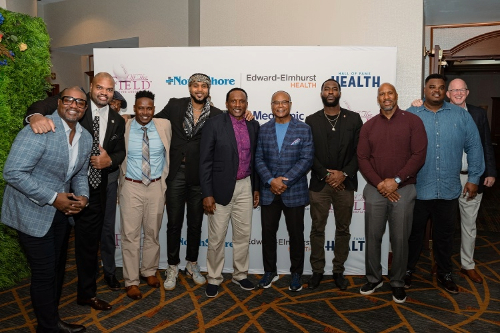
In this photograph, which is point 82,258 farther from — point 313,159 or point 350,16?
point 350,16

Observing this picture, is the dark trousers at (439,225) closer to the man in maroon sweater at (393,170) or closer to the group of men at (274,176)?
the group of men at (274,176)

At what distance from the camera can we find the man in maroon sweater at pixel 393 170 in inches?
132

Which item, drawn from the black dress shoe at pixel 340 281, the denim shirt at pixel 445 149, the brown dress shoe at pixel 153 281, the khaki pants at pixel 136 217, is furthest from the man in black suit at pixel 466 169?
the brown dress shoe at pixel 153 281

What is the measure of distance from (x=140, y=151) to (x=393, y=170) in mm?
2099

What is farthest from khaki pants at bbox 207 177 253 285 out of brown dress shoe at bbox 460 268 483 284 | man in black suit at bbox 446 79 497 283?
brown dress shoe at bbox 460 268 483 284

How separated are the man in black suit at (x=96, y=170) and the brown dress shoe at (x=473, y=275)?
130 inches

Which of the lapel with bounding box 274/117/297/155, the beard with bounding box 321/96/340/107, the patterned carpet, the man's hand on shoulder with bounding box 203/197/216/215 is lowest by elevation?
the patterned carpet

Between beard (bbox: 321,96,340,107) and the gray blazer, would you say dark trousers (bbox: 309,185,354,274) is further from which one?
the gray blazer

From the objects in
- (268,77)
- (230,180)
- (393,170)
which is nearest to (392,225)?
(393,170)

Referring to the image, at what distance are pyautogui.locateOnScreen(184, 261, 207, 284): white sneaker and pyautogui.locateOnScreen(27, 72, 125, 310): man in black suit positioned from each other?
32.4 inches

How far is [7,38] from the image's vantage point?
374 centimetres

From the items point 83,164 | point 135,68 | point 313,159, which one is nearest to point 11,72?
point 135,68

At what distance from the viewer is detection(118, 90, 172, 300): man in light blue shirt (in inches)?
136

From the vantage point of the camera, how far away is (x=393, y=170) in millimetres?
3365
